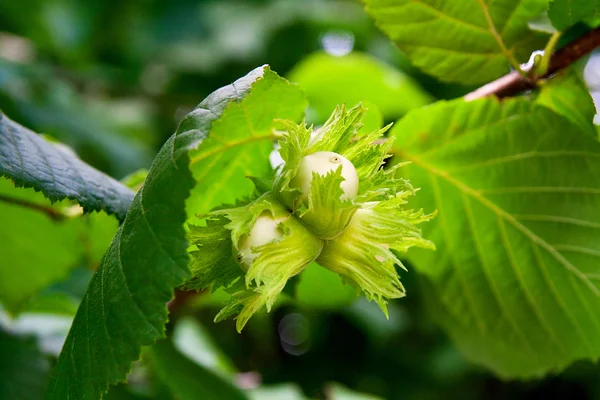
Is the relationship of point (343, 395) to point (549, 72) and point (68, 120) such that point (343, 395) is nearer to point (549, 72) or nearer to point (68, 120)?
point (549, 72)

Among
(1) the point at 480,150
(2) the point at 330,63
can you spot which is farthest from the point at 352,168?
(2) the point at 330,63

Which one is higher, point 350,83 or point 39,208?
point 39,208

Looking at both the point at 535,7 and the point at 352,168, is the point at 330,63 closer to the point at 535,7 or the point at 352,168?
the point at 535,7

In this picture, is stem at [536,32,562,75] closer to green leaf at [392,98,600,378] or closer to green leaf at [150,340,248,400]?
green leaf at [392,98,600,378]

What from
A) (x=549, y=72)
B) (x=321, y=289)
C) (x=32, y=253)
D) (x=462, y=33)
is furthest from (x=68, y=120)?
(x=549, y=72)

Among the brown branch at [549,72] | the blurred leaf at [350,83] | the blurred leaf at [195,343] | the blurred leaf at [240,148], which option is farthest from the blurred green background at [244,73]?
the blurred leaf at [240,148]

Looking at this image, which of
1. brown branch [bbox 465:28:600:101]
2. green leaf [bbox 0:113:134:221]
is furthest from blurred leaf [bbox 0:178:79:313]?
brown branch [bbox 465:28:600:101]
